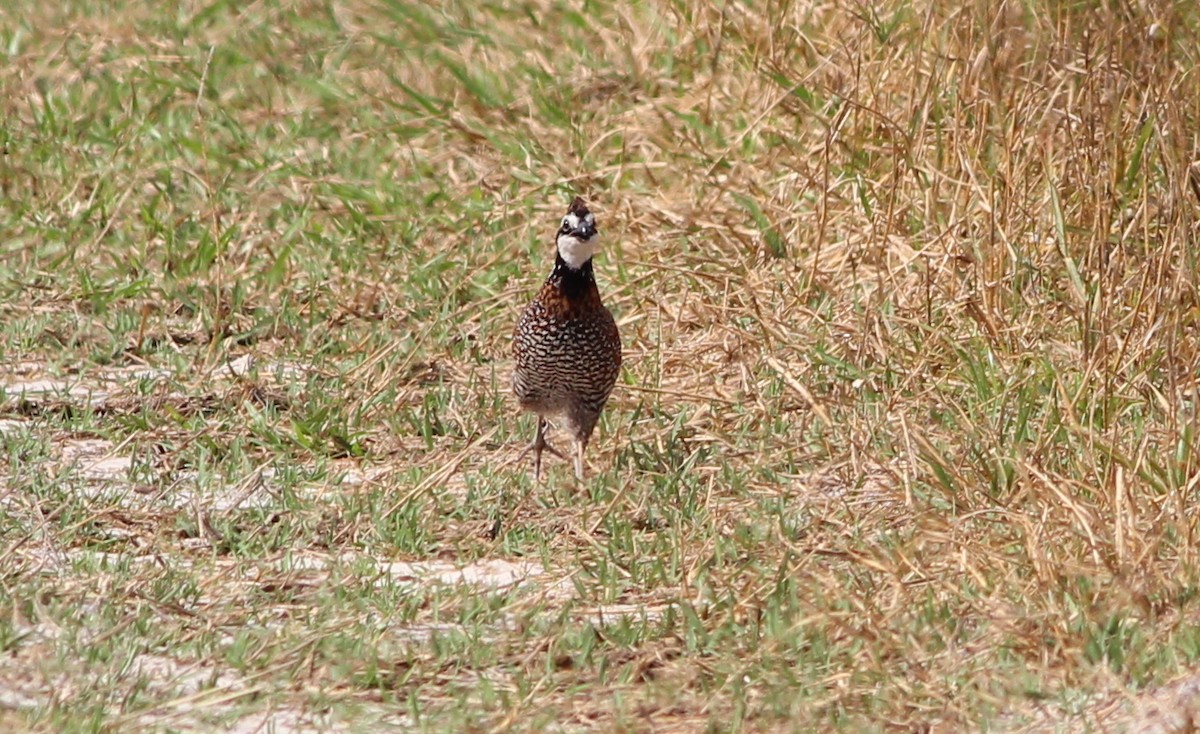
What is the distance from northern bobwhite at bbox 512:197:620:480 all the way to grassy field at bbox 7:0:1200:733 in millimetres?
195

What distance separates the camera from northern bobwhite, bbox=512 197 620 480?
18.4 ft

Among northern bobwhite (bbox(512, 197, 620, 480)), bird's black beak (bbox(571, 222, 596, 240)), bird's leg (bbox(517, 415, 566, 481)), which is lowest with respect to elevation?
bird's leg (bbox(517, 415, 566, 481))

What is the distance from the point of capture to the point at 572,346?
5613mm

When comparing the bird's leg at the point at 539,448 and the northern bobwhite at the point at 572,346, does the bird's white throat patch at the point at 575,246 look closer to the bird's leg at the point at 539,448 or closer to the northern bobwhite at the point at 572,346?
the northern bobwhite at the point at 572,346

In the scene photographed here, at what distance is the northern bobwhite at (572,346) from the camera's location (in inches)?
220

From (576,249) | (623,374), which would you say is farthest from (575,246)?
(623,374)

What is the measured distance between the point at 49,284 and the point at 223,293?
637 millimetres

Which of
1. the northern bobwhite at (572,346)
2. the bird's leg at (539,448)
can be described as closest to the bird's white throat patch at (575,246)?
the northern bobwhite at (572,346)

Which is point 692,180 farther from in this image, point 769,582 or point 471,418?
point 769,582

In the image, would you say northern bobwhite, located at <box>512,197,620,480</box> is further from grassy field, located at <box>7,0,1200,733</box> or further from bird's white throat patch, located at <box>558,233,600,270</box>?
grassy field, located at <box>7,0,1200,733</box>

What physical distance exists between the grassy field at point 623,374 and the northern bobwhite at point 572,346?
195 mm

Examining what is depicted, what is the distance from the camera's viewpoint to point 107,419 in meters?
6.03

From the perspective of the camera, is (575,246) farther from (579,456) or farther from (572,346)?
(579,456)

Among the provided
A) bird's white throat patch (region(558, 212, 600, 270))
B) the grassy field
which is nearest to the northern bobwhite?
bird's white throat patch (region(558, 212, 600, 270))
